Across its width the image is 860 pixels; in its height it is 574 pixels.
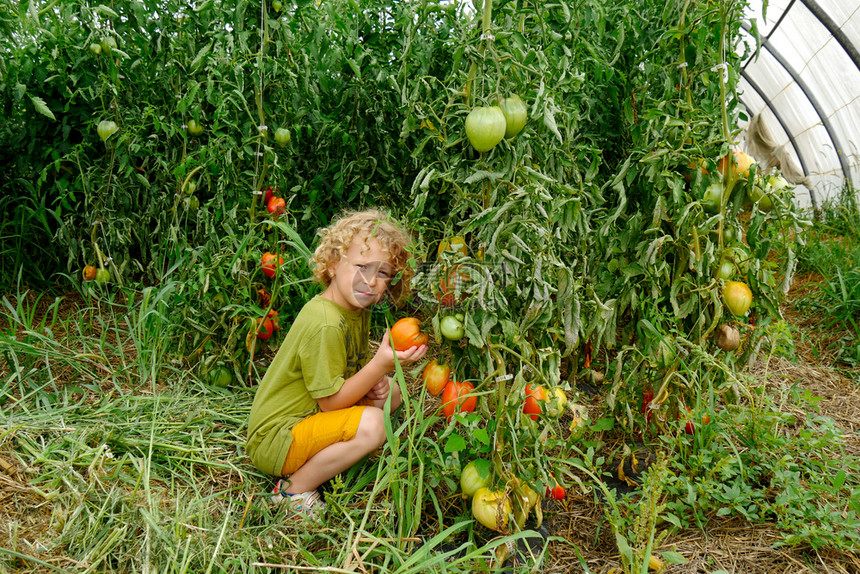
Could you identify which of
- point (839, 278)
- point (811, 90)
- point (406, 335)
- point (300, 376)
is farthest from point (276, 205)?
point (811, 90)

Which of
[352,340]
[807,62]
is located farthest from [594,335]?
[807,62]

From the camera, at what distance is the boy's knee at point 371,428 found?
1.74m

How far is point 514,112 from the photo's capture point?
1.32 m

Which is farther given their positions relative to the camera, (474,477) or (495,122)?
(474,477)

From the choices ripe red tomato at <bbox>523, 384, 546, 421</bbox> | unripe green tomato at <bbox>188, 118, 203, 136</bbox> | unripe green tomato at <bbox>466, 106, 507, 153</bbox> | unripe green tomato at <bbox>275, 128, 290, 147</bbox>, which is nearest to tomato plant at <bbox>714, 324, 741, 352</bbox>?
ripe red tomato at <bbox>523, 384, 546, 421</bbox>

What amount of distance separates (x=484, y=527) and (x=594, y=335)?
77 centimetres

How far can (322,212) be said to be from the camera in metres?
2.78

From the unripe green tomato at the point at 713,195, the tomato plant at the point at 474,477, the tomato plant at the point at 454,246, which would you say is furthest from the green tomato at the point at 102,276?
the unripe green tomato at the point at 713,195

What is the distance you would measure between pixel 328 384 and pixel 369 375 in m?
0.13

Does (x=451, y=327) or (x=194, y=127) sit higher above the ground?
(x=194, y=127)

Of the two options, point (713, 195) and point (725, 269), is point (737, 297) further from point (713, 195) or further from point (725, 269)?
point (713, 195)

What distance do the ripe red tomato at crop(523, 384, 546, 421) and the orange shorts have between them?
19.2 inches

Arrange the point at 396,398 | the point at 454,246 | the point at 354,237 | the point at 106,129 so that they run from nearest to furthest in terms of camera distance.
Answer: the point at 454,246
the point at 354,237
the point at 396,398
the point at 106,129

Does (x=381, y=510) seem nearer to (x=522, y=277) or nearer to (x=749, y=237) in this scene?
(x=522, y=277)
